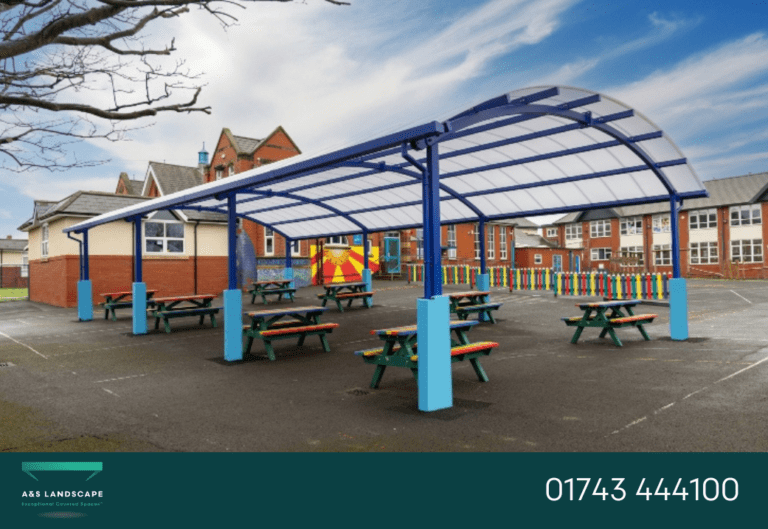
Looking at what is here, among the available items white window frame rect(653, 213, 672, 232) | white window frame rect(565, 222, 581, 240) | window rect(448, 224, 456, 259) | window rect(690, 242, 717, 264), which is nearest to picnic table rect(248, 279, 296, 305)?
window rect(448, 224, 456, 259)

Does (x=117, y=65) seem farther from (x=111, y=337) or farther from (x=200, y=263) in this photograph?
(x=200, y=263)

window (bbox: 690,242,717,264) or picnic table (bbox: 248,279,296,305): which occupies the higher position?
window (bbox: 690,242,717,264)

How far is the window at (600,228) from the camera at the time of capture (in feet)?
180

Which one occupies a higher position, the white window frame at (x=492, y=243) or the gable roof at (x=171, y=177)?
the gable roof at (x=171, y=177)

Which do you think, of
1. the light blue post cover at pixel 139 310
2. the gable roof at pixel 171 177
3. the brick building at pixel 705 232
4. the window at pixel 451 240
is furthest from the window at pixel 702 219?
the light blue post cover at pixel 139 310

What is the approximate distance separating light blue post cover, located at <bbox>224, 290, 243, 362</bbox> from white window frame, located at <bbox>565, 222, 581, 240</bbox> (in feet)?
179

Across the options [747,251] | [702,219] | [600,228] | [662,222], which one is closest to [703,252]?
[702,219]

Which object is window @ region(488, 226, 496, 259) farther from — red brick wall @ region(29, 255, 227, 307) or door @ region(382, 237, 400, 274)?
red brick wall @ region(29, 255, 227, 307)

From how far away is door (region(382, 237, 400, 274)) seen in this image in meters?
35.5

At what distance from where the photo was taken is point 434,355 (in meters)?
6.12

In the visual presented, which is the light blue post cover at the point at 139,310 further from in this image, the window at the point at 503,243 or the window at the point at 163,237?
the window at the point at 503,243

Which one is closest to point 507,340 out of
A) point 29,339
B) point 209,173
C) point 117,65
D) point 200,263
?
point 117,65

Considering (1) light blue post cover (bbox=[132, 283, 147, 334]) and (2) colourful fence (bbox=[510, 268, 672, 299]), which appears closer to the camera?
(1) light blue post cover (bbox=[132, 283, 147, 334])

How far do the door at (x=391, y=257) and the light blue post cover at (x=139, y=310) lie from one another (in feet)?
73.8
